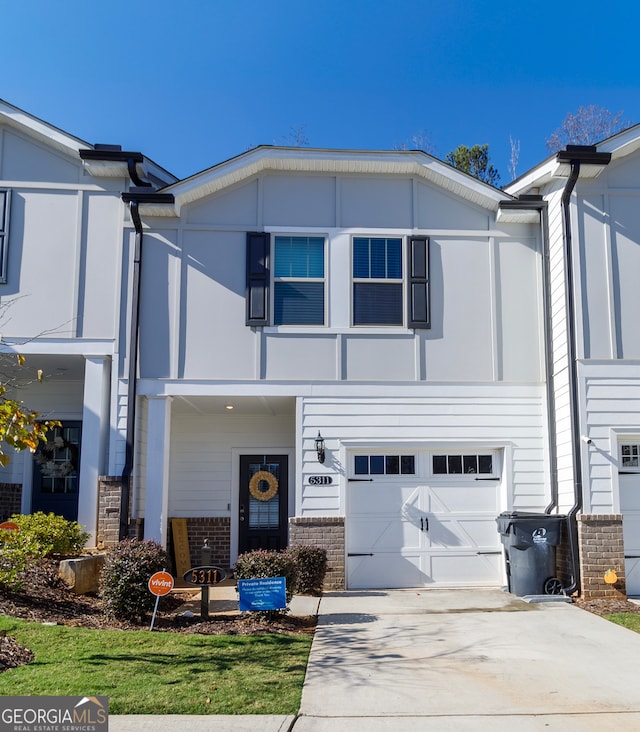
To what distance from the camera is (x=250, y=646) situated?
7.05 m

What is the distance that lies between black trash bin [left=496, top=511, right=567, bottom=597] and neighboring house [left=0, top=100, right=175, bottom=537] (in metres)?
5.90

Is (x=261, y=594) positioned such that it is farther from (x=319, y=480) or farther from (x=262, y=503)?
(x=262, y=503)

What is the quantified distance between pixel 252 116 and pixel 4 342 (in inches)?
399

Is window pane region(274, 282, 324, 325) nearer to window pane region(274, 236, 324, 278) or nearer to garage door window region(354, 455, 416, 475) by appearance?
window pane region(274, 236, 324, 278)

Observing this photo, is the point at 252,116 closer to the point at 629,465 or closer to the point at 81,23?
the point at 81,23

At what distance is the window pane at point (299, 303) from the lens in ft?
37.7

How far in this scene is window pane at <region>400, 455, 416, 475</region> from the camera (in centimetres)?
1138

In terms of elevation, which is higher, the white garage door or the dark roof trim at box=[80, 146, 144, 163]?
the dark roof trim at box=[80, 146, 144, 163]

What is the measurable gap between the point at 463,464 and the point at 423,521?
3.52 feet

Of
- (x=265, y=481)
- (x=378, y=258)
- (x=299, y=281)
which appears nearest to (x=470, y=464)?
(x=378, y=258)

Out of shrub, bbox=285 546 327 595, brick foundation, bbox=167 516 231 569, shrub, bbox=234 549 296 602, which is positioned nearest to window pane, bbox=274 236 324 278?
shrub, bbox=285 546 327 595

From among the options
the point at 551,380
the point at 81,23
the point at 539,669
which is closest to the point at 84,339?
the point at 81,23

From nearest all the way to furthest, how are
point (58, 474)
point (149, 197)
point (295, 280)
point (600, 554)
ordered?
1. point (600, 554)
2. point (149, 197)
3. point (295, 280)
4. point (58, 474)

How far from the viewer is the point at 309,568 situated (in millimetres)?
10164
